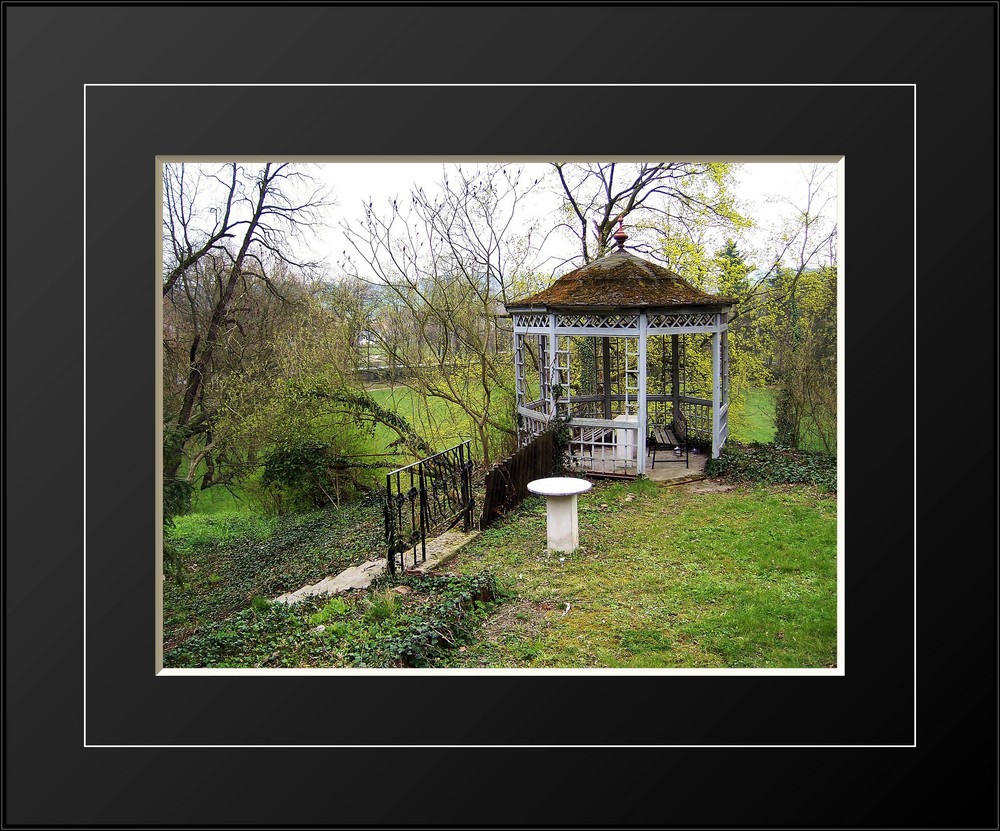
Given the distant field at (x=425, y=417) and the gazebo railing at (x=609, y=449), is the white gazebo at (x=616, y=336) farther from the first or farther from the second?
the distant field at (x=425, y=417)

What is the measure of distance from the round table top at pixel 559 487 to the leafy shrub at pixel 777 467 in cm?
384

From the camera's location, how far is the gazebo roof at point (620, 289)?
35.7 feet

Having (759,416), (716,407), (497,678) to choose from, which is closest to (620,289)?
(716,407)

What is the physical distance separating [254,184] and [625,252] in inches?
225

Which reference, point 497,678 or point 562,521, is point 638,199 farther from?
point 497,678

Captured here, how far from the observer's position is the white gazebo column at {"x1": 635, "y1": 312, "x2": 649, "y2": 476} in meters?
10.9

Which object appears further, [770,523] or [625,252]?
[625,252]

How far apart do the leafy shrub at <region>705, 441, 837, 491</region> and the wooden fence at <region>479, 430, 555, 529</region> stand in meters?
2.29
